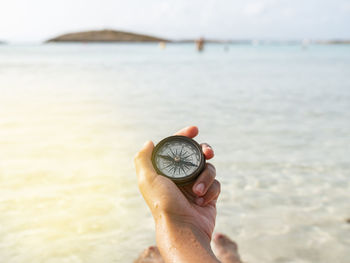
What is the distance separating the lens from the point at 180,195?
215cm

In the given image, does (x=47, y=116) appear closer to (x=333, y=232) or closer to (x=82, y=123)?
(x=82, y=123)

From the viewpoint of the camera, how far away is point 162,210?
2049mm

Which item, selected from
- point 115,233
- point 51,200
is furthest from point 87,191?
point 115,233

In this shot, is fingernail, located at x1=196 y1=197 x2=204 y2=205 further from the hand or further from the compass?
the compass

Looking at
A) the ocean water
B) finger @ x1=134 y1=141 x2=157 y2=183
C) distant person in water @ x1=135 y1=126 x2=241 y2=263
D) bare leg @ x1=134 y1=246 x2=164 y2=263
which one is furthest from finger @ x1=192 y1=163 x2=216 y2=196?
the ocean water

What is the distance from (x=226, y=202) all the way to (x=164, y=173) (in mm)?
2499

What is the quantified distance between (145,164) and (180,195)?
0.28m

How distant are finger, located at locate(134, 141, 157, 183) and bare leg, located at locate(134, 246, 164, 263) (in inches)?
56.6

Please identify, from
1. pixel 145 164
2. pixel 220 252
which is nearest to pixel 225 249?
pixel 220 252

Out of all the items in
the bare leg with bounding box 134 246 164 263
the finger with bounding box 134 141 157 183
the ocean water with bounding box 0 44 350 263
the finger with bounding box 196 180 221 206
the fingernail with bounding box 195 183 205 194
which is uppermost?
the finger with bounding box 134 141 157 183

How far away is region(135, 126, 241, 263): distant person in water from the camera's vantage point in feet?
6.10

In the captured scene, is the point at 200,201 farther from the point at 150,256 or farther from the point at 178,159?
the point at 150,256

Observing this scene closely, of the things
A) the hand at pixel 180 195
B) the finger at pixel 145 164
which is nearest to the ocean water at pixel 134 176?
the hand at pixel 180 195

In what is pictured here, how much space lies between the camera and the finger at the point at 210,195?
7.34 feet
